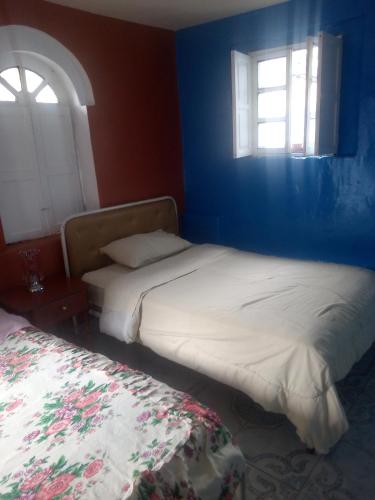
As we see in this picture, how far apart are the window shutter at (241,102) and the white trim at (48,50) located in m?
1.17

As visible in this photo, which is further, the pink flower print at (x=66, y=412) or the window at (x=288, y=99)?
the window at (x=288, y=99)

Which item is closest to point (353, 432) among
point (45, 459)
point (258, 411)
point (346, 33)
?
point (258, 411)

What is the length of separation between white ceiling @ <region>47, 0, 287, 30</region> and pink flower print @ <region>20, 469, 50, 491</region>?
2.90 meters

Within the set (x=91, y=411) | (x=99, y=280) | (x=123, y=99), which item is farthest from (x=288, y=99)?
(x=91, y=411)

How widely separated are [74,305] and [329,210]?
2.17 meters

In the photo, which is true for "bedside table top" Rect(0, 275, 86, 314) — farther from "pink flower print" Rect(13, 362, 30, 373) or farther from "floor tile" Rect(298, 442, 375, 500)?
"floor tile" Rect(298, 442, 375, 500)

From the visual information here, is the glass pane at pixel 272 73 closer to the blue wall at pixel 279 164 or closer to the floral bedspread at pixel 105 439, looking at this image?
the blue wall at pixel 279 164

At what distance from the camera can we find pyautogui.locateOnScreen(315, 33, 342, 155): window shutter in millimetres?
2648

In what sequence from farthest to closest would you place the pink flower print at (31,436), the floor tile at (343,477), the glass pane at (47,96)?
the glass pane at (47,96) < the floor tile at (343,477) < the pink flower print at (31,436)

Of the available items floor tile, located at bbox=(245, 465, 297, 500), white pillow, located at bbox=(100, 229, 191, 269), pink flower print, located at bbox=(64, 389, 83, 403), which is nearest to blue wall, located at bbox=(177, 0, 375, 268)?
white pillow, located at bbox=(100, 229, 191, 269)

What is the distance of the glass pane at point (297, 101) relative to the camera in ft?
10.2

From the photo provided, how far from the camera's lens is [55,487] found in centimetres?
113

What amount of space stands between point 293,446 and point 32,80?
117 inches

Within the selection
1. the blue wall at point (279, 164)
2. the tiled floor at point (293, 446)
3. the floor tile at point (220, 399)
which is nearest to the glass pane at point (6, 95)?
the blue wall at point (279, 164)
